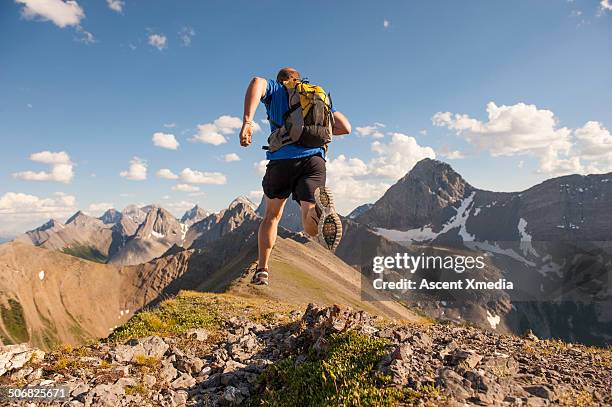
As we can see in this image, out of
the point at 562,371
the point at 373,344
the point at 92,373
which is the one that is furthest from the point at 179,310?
the point at 562,371

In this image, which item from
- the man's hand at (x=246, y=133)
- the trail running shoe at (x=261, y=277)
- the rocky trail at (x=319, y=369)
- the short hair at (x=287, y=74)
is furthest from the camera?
the trail running shoe at (x=261, y=277)

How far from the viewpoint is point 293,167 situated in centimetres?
674

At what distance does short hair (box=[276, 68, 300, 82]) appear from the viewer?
720 centimetres

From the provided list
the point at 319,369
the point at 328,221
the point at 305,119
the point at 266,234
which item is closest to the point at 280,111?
the point at 305,119

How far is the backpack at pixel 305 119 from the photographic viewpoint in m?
6.40

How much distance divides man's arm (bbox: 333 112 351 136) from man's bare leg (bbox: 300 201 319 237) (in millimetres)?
1691

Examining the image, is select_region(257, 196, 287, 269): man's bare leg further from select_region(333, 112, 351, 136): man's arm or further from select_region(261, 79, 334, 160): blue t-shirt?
select_region(333, 112, 351, 136): man's arm

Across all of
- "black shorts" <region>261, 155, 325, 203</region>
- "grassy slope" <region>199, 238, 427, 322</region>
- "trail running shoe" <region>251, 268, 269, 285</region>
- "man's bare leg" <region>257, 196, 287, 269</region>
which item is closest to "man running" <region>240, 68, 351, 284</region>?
"black shorts" <region>261, 155, 325, 203</region>

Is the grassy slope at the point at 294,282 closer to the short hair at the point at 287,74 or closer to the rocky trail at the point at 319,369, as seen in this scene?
the rocky trail at the point at 319,369

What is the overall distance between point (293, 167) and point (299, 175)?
19cm

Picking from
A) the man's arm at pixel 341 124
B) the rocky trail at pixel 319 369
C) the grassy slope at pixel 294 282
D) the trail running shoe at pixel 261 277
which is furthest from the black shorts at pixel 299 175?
the grassy slope at pixel 294 282

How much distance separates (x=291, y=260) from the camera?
144m

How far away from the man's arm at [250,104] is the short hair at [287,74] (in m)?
0.77

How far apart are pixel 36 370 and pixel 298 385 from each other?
4.85m
